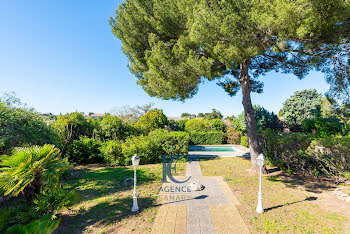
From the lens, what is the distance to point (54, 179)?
3.64 metres

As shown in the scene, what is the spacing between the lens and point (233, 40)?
5082 millimetres

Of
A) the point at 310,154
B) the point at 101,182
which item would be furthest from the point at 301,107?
the point at 101,182

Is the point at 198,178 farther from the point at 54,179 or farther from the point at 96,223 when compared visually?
the point at 54,179

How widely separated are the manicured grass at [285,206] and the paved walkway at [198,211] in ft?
1.08

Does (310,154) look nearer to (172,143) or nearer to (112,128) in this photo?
(172,143)

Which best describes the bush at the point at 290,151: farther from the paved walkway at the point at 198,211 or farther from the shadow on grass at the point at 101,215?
the shadow on grass at the point at 101,215

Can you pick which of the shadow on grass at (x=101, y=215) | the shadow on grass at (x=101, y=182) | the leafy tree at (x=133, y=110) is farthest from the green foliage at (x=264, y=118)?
the leafy tree at (x=133, y=110)

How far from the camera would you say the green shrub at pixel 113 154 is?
30.5 ft

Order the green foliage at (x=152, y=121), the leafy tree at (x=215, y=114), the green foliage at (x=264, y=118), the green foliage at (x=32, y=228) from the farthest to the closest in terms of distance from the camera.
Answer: the leafy tree at (x=215, y=114) < the green foliage at (x=264, y=118) < the green foliage at (x=152, y=121) < the green foliage at (x=32, y=228)

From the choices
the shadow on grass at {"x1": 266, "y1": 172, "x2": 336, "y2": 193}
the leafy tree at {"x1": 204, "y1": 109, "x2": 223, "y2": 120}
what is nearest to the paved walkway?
the shadow on grass at {"x1": 266, "y1": 172, "x2": 336, "y2": 193}

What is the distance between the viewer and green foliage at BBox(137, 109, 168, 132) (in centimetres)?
1477

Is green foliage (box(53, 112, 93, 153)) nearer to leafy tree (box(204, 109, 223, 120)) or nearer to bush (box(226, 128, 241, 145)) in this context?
bush (box(226, 128, 241, 145))

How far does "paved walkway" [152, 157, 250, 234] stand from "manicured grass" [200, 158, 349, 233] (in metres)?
0.33

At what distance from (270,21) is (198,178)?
21.3 ft
